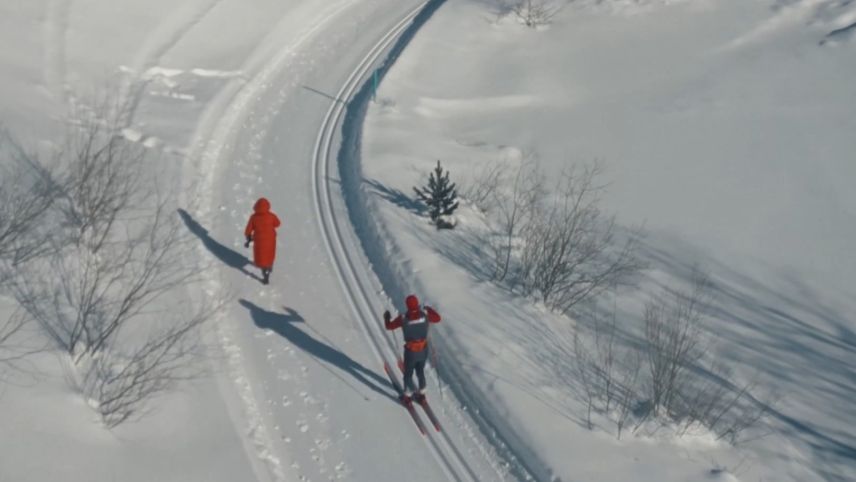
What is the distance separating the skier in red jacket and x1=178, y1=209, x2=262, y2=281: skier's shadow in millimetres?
3660

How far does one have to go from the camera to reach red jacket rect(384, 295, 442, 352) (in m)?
12.1

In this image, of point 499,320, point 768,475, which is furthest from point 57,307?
point 768,475

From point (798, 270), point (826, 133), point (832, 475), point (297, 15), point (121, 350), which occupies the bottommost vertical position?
point (832, 475)

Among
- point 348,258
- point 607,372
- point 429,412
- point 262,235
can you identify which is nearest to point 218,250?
point 262,235

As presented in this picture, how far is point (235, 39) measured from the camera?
2488cm

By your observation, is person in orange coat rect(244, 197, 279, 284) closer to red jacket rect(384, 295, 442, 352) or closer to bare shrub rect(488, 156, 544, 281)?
red jacket rect(384, 295, 442, 352)

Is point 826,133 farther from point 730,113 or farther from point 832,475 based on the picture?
point 832,475

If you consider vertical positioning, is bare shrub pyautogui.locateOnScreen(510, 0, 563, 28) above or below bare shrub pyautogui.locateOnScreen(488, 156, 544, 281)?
above

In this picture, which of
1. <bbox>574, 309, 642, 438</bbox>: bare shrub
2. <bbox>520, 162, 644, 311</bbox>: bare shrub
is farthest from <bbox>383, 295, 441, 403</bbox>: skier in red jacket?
<bbox>520, 162, 644, 311</bbox>: bare shrub

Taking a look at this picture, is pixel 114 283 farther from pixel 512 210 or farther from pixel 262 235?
pixel 512 210

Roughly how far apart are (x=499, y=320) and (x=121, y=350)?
569 cm

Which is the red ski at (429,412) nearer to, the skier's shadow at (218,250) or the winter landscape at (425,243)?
the winter landscape at (425,243)

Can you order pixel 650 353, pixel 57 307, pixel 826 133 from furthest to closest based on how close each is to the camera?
pixel 826 133 < pixel 650 353 < pixel 57 307

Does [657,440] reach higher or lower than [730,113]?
lower
